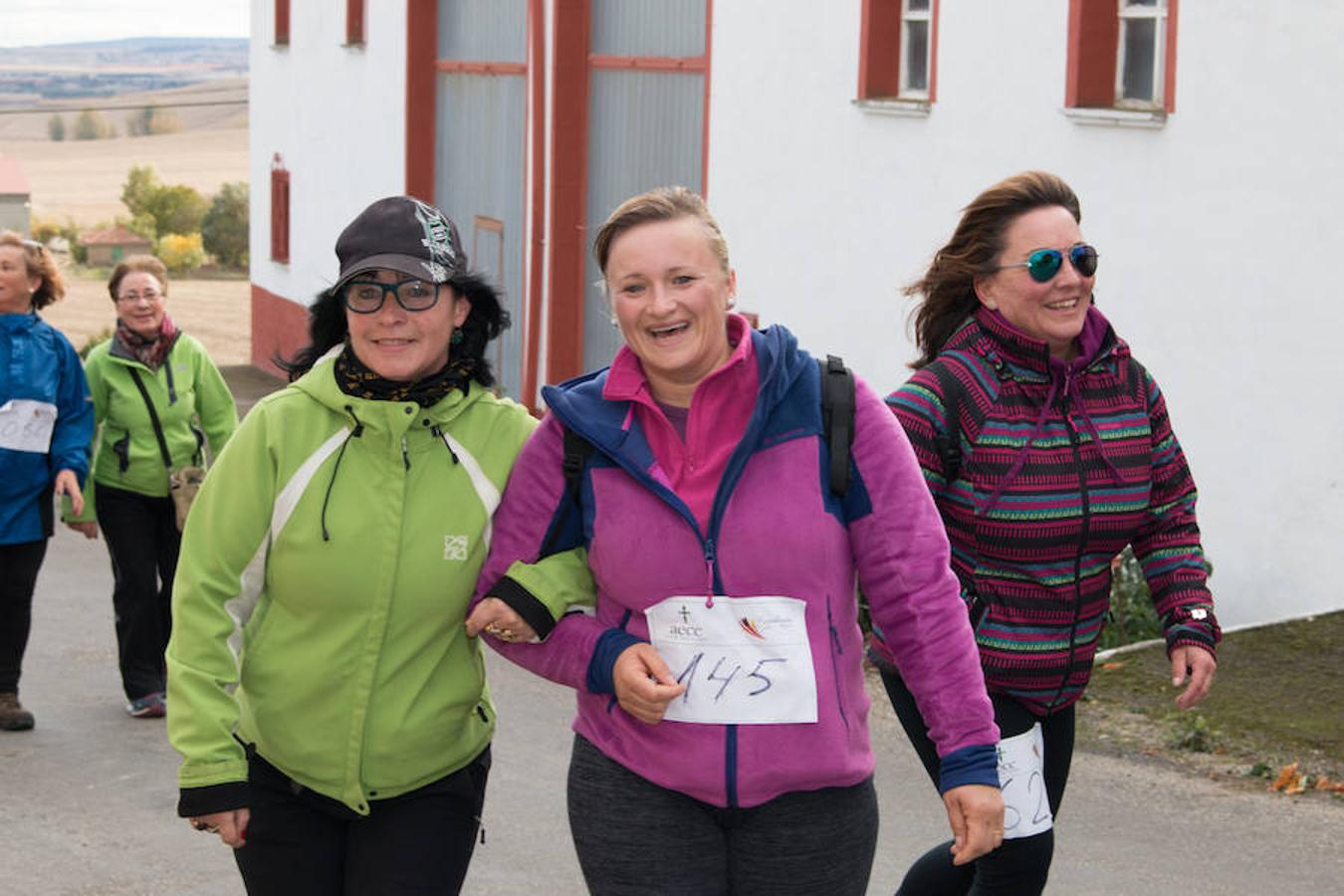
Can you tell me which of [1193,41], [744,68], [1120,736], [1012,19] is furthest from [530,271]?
[1120,736]

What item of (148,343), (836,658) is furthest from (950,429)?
(148,343)

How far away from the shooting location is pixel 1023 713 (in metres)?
4.73

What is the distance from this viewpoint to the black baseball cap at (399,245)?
4117 millimetres

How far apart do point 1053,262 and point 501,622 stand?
1.55 m

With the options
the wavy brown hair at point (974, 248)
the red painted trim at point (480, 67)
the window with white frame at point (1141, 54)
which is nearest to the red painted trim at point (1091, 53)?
the window with white frame at point (1141, 54)

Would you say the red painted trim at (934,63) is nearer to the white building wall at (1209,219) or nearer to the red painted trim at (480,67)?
the white building wall at (1209,219)

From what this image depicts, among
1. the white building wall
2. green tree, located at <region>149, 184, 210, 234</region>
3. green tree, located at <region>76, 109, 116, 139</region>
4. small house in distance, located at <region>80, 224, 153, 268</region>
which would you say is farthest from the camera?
green tree, located at <region>76, 109, 116, 139</region>

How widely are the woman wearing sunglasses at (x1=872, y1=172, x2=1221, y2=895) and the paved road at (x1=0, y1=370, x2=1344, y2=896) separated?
87.6 inches

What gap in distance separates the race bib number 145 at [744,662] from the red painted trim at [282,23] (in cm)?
2403

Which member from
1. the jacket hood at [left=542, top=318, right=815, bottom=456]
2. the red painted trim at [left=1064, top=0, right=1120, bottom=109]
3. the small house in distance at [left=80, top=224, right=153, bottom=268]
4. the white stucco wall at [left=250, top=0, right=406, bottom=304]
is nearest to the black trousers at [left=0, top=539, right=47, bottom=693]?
the jacket hood at [left=542, top=318, right=815, bottom=456]

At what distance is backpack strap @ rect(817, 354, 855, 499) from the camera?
379cm

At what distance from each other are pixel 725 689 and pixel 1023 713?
45.3 inches

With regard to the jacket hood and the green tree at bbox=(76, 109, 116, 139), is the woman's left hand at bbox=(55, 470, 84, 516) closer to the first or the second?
the jacket hood

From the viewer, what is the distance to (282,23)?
2678cm
